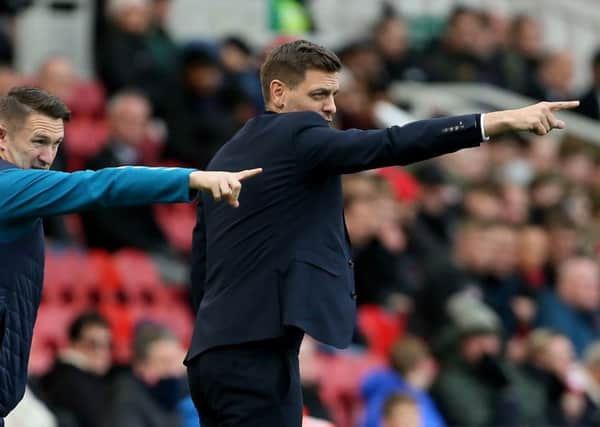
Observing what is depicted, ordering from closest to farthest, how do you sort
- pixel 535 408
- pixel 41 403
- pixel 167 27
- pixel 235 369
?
pixel 235 369 → pixel 41 403 → pixel 535 408 → pixel 167 27

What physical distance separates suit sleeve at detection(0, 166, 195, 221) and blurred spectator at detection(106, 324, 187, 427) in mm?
3972

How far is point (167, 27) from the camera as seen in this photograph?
15000 millimetres

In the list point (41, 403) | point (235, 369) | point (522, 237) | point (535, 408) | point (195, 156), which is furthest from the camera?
point (522, 237)

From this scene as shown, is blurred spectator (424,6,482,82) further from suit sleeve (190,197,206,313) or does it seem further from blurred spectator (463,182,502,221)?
suit sleeve (190,197,206,313)

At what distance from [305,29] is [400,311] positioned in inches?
142

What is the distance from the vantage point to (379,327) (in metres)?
12.2

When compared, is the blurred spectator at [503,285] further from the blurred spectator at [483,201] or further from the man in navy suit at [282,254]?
the man in navy suit at [282,254]

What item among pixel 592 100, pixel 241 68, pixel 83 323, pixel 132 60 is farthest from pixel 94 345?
pixel 592 100

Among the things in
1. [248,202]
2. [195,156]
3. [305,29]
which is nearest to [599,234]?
[305,29]

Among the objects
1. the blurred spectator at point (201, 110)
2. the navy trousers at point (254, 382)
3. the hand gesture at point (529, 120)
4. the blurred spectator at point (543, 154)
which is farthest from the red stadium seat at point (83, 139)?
the hand gesture at point (529, 120)

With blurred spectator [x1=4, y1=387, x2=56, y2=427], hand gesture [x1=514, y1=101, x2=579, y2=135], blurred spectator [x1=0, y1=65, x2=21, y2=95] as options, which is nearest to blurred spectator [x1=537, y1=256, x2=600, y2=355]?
blurred spectator [x1=0, y1=65, x2=21, y2=95]

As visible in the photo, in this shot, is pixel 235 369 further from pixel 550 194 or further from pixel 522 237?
pixel 550 194

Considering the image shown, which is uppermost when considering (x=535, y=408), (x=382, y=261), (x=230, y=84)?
(x=230, y=84)

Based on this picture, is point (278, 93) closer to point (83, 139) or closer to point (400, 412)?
point (400, 412)
